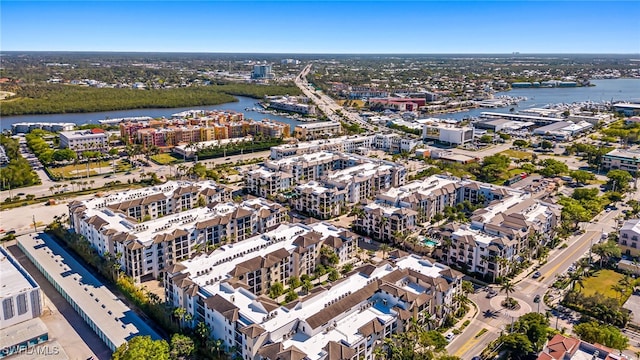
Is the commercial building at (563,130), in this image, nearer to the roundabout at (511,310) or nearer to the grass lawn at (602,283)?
the grass lawn at (602,283)

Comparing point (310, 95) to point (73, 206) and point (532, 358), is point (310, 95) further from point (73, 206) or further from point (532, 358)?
point (532, 358)

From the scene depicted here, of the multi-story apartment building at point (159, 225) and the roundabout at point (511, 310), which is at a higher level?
the multi-story apartment building at point (159, 225)

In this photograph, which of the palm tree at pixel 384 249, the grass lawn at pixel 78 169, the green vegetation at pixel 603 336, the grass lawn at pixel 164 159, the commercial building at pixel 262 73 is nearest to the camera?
the green vegetation at pixel 603 336

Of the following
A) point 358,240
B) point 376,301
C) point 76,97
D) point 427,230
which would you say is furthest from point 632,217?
point 76,97

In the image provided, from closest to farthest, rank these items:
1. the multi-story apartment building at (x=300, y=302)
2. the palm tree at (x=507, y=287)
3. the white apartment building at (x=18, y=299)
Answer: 1. the multi-story apartment building at (x=300, y=302)
2. the white apartment building at (x=18, y=299)
3. the palm tree at (x=507, y=287)

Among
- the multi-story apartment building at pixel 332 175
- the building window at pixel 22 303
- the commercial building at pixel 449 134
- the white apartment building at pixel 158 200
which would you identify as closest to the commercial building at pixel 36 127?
the white apartment building at pixel 158 200

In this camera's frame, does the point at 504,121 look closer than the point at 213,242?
No
